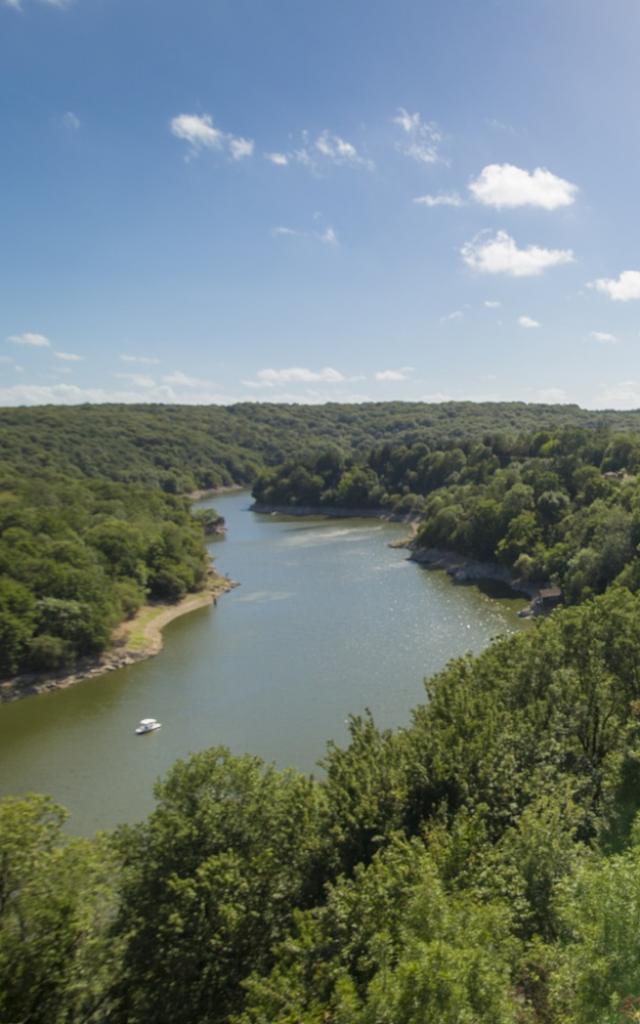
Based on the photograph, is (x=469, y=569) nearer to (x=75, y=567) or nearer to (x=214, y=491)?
(x=75, y=567)

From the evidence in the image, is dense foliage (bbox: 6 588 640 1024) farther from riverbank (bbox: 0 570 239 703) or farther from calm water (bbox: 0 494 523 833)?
riverbank (bbox: 0 570 239 703)

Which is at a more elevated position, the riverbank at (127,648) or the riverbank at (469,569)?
the riverbank at (469,569)

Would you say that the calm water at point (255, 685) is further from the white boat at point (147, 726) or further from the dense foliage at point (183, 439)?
the dense foliage at point (183, 439)

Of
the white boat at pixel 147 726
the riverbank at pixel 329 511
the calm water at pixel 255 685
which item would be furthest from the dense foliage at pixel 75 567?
the riverbank at pixel 329 511

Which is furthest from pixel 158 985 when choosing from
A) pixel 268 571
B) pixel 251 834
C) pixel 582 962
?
pixel 268 571

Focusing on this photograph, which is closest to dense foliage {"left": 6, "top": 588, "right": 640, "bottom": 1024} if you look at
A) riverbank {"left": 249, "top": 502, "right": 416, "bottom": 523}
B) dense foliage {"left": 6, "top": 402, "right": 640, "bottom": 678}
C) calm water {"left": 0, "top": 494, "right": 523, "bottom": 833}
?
calm water {"left": 0, "top": 494, "right": 523, "bottom": 833}

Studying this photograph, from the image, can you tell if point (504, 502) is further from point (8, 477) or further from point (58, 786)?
point (8, 477)
